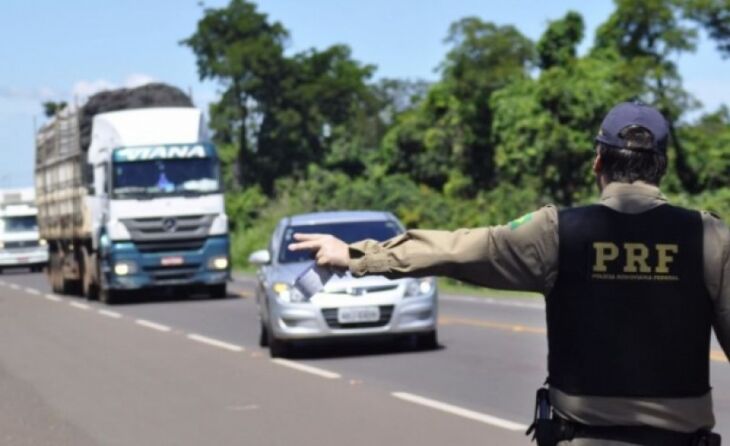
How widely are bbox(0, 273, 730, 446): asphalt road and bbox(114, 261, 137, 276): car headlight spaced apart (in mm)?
6251

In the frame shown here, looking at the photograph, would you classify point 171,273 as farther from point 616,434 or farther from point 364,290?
point 616,434

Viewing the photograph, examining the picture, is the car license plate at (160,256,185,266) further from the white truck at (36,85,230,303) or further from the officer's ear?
the officer's ear

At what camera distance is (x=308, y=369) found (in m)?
15.8

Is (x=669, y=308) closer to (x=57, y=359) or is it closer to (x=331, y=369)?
(x=331, y=369)

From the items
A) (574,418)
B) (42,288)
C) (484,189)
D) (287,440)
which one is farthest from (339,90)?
(574,418)

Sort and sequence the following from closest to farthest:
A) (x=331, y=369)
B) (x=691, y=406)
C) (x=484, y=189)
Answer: (x=691, y=406) < (x=331, y=369) < (x=484, y=189)

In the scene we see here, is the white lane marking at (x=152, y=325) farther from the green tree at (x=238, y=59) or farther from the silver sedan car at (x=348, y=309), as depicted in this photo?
A: the green tree at (x=238, y=59)

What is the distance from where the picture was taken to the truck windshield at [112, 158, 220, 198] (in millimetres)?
29531

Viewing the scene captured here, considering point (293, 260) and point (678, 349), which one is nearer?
point (678, 349)

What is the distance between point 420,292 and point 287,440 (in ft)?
21.1

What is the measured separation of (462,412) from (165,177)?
1864cm

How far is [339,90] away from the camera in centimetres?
7906

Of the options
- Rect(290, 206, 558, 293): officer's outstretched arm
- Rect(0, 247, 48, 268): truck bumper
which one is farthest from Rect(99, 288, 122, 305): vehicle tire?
Rect(0, 247, 48, 268): truck bumper

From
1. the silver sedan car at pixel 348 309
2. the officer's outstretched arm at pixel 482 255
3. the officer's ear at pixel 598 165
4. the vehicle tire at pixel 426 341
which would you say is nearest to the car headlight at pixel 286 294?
the silver sedan car at pixel 348 309
